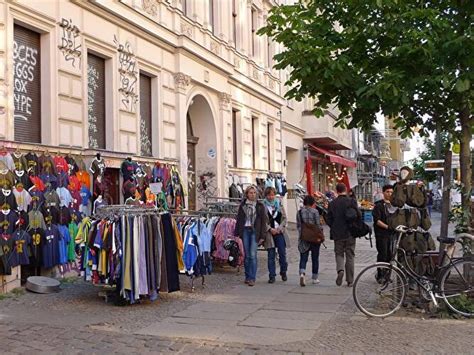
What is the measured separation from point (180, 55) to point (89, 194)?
20.1 feet

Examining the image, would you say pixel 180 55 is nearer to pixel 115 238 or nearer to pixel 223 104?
pixel 223 104

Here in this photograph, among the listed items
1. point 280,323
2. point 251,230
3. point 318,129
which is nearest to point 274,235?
point 251,230

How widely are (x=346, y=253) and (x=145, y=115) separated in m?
6.92

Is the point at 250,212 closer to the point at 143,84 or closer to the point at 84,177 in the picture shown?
the point at 84,177

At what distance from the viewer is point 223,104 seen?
762 inches

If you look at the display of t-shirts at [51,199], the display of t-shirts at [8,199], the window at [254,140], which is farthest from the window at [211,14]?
the display of t-shirts at [8,199]

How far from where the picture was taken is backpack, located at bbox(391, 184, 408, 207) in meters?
8.59

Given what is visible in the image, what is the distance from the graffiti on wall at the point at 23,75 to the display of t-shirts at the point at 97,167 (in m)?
1.54

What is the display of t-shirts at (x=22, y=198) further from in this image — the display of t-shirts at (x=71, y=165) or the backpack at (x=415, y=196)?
the backpack at (x=415, y=196)

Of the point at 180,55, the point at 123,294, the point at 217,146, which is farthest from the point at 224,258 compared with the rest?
the point at 217,146

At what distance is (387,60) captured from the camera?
27.5ft

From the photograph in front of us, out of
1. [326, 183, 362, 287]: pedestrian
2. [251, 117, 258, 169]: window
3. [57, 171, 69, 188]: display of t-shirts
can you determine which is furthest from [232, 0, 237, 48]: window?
[326, 183, 362, 287]: pedestrian

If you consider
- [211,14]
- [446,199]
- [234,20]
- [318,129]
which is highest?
[234,20]

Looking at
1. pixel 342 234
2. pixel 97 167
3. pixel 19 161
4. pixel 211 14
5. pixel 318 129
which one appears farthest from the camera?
pixel 318 129
